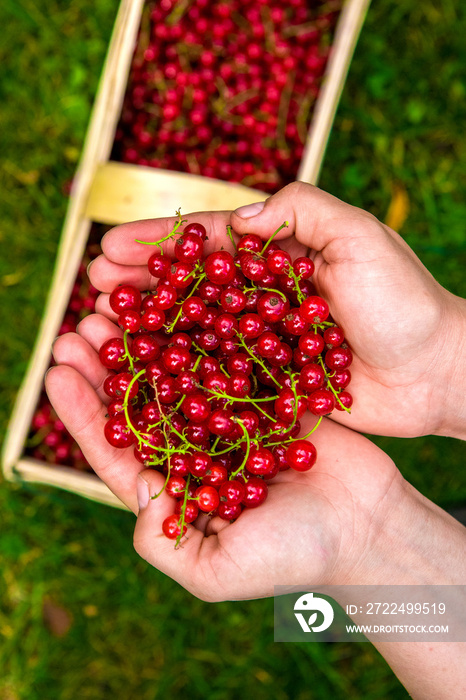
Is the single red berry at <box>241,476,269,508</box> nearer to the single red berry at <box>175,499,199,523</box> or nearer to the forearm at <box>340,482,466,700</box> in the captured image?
the single red berry at <box>175,499,199,523</box>

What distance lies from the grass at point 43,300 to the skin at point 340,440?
0.97 meters

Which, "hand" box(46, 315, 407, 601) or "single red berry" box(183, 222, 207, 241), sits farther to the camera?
"single red berry" box(183, 222, 207, 241)

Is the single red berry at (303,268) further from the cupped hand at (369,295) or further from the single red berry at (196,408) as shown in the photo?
the single red berry at (196,408)

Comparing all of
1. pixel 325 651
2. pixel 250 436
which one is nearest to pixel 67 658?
pixel 325 651

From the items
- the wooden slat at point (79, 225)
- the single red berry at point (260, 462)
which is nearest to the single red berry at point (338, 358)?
the single red berry at point (260, 462)

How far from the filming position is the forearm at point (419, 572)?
6.20 ft

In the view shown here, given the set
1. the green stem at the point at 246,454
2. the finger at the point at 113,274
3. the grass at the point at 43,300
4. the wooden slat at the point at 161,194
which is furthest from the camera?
the grass at the point at 43,300

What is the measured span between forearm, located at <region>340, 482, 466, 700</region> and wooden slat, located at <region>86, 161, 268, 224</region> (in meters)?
1.32

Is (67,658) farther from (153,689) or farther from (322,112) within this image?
(322,112)

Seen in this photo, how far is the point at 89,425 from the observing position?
6.15ft

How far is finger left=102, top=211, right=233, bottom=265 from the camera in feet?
6.35

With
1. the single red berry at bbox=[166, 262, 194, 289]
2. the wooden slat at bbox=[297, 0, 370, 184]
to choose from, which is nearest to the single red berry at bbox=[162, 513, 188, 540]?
the single red berry at bbox=[166, 262, 194, 289]
